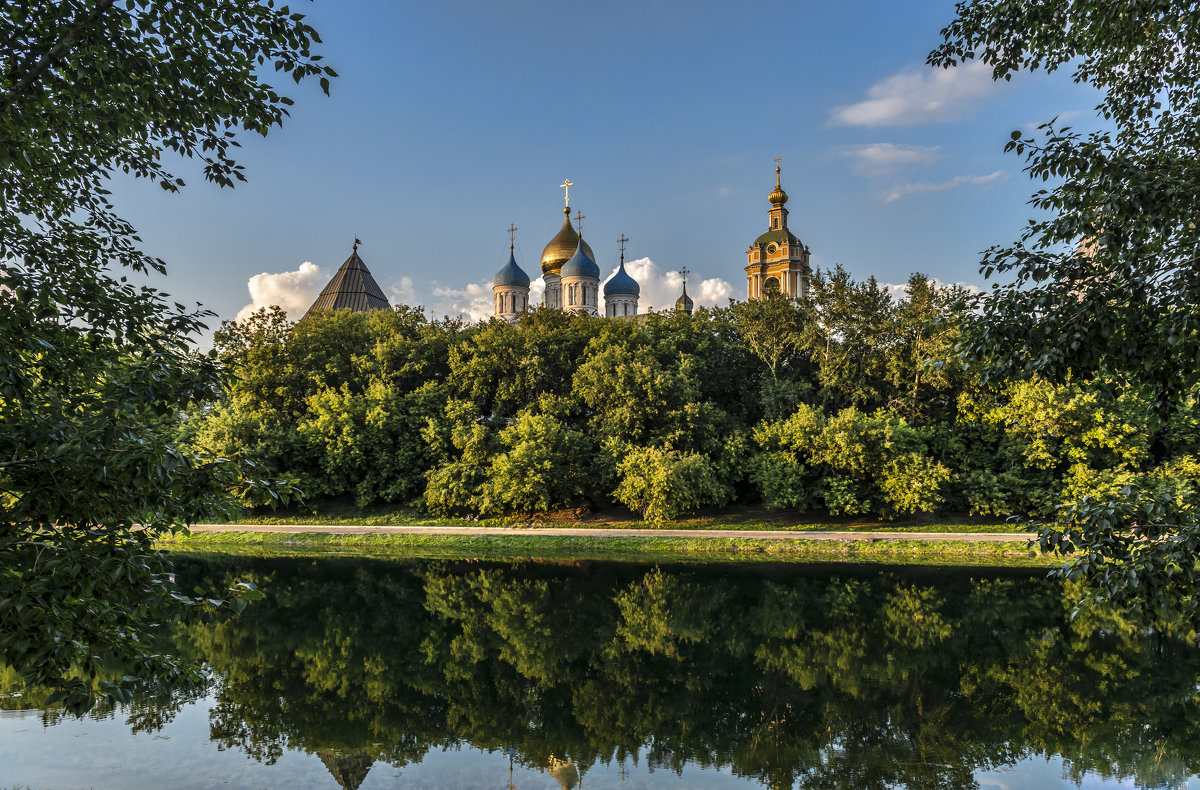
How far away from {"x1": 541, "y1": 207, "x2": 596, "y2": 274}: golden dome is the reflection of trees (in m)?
54.5

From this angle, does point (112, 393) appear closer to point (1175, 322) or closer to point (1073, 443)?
point (1175, 322)

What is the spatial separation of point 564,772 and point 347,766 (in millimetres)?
2613

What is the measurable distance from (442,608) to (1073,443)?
21906 mm

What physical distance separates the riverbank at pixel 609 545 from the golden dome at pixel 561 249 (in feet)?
154

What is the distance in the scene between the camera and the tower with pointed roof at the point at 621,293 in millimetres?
67938

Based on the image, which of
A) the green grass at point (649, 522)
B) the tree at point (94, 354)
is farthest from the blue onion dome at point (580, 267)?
the tree at point (94, 354)

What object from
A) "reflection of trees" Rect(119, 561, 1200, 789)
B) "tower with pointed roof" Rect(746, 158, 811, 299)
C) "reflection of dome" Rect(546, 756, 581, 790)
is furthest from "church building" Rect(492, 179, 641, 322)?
"reflection of dome" Rect(546, 756, 581, 790)

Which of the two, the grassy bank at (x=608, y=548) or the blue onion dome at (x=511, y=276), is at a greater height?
the blue onion dome at (x=511, y=276)

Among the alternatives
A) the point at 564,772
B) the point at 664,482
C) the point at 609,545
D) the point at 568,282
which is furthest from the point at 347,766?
the point at 568,282

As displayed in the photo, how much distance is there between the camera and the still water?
28.0 feet

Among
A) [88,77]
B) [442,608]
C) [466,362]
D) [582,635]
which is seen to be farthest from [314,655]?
[466,362]

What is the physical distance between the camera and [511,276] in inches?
2739

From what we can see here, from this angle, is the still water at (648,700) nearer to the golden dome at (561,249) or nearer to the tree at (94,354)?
the tree at (94,354)

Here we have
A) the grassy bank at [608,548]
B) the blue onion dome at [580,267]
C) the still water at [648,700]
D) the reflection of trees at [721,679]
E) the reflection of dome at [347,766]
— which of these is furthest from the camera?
the blue onion dome at [580,267]
